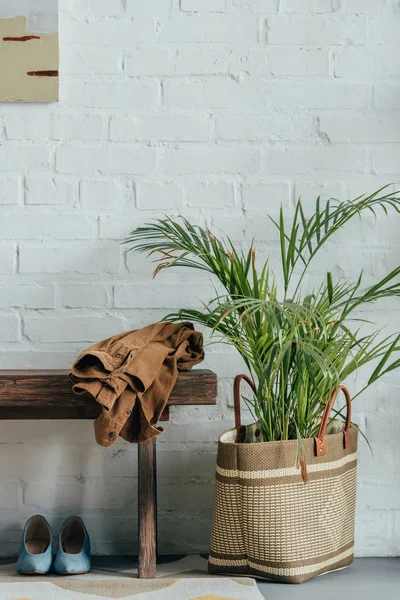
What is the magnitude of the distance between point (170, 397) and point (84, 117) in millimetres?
964

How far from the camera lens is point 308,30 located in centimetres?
221

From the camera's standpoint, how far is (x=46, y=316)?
218 centimetres

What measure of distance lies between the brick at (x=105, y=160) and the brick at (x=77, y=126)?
38 mm

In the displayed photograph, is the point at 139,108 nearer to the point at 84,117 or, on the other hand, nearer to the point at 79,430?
the point at 84,117

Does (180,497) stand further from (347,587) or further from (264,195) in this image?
(264,195)

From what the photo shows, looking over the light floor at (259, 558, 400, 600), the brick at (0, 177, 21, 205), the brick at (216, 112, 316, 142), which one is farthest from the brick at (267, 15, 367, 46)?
the light floor at (259, 558, 400, 600)

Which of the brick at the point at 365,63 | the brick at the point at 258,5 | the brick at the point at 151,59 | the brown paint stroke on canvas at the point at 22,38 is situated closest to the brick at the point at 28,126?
the brown paint stroke on canvas at the point at 22,38

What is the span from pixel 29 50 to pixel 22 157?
33cm

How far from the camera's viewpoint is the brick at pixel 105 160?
2191 mm

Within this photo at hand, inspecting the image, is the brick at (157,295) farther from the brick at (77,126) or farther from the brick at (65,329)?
the brick at (77,126)

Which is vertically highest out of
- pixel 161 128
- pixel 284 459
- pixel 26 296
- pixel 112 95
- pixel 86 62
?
pixel 86 62

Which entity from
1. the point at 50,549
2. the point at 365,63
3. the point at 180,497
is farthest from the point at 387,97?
the point at 50,549

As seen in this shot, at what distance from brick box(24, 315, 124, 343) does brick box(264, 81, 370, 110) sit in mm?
887

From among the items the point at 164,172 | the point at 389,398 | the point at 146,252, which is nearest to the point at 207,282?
the point at 146,252
